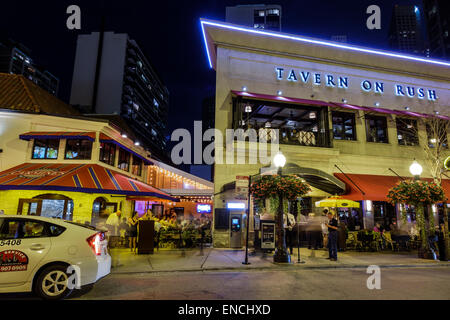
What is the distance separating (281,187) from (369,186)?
736 cm

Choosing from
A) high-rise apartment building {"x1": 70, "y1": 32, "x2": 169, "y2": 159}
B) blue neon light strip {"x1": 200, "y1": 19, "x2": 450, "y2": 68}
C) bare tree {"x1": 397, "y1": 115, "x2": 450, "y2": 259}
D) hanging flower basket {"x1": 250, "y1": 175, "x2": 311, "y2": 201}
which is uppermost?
high-rise apartment building {"x1": 70, "y1": 32, "x2": 169, "y2": 159}

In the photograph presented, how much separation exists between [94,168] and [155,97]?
74.6 meters

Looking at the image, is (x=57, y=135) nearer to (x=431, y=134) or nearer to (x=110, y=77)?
(x=431, y=134)

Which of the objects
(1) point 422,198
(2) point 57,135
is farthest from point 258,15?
(1) point 422,198

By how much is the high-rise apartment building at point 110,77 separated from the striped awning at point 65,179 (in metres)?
32.2

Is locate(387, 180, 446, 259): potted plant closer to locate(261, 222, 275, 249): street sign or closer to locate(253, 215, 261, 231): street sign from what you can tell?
locate(261, 222, 275, 249): street sign

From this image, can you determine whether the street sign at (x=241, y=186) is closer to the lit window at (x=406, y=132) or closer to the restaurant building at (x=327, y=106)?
the restaurant building at (x=327, y=106)

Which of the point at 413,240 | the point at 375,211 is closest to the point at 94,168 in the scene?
the point at 375,211

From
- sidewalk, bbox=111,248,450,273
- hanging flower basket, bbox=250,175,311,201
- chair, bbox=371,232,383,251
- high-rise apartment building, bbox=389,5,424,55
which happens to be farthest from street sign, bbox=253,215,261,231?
high-rise apartment building, bbox=389,5,424,55

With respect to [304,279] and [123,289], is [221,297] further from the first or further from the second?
[304,279]

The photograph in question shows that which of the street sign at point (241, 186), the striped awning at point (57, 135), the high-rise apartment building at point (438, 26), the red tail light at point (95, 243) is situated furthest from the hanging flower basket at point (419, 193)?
the high-rise apartment building at point (438, 26)

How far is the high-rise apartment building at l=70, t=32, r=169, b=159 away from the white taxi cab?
40490 mm

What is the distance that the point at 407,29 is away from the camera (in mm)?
160125

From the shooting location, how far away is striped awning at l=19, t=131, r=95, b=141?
514 inches
